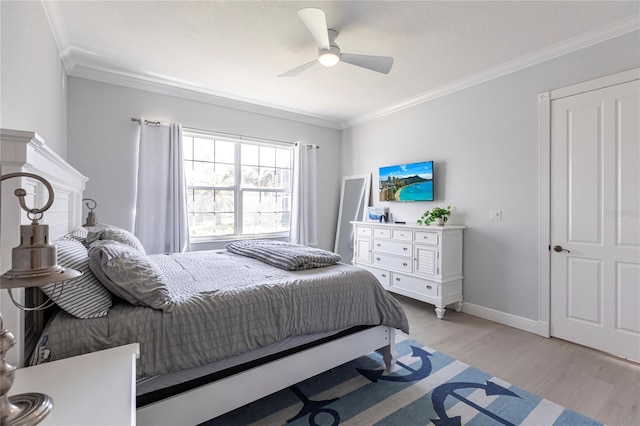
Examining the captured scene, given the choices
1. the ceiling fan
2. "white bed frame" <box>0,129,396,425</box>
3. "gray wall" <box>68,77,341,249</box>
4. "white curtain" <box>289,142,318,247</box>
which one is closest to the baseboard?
"white bed frame" <box>0,129,396,425</box>

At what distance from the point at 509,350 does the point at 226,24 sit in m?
3.53

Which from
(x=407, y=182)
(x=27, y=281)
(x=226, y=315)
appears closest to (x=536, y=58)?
(x=407, y=182)

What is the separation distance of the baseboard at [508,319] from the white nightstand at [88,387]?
3257 millimetres

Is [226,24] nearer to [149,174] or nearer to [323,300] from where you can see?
[149,174]

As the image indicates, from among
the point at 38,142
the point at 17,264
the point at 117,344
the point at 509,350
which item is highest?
the point at 38,142

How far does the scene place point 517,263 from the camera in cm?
293

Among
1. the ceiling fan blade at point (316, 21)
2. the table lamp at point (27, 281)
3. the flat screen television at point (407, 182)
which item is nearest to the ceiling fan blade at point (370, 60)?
the ceiling fan blade at point (316, 21)

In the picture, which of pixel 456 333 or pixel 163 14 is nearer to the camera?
pixel 163 14

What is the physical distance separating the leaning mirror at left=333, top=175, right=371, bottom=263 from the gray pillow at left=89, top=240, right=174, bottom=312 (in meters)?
3.61

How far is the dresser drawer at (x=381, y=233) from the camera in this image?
12.3ft

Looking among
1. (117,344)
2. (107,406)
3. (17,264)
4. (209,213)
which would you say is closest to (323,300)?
(117,344)

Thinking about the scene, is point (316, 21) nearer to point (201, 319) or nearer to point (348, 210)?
point (201, 319)

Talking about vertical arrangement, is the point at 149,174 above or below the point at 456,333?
above

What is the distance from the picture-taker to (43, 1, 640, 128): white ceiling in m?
2.14
